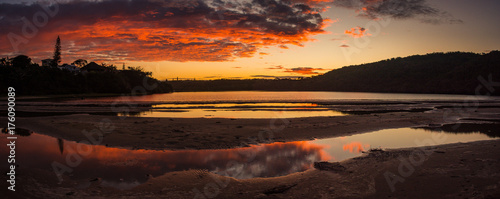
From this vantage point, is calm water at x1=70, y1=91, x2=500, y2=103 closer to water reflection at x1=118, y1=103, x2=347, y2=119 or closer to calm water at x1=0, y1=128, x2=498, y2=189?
water reflection at x1=118, y1=103, x2=347, y2=119

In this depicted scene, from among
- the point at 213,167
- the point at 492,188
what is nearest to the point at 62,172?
the point at 213,167

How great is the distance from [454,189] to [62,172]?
1123 centimetres

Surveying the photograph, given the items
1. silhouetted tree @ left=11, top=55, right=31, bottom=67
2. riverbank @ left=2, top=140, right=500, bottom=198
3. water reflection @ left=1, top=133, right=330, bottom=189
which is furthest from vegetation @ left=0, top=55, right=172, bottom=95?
riverbank @ left=2, top=140, right=500, bottom=198

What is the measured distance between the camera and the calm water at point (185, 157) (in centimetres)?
897

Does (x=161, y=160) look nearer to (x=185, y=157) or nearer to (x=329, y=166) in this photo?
(x=185, y=157)

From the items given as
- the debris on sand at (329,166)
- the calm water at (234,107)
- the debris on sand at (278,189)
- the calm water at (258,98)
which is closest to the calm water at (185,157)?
the debris on sand at (329,166)

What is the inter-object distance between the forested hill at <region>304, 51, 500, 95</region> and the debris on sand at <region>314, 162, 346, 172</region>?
142008mm

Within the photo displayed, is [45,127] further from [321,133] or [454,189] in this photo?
[454,189]

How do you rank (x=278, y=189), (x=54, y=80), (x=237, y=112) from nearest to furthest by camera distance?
(x=278, y=189) → (x=237, y=112) → (x=54, y=80)

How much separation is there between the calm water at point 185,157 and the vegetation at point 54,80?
79.9 m

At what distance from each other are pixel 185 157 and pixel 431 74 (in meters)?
178

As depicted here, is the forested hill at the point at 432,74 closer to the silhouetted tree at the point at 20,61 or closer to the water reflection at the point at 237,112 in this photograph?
the water reflection at the point at 237,112

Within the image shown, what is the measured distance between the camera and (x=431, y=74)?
509 ft

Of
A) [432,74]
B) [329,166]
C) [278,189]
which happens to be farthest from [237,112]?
[432,74]
